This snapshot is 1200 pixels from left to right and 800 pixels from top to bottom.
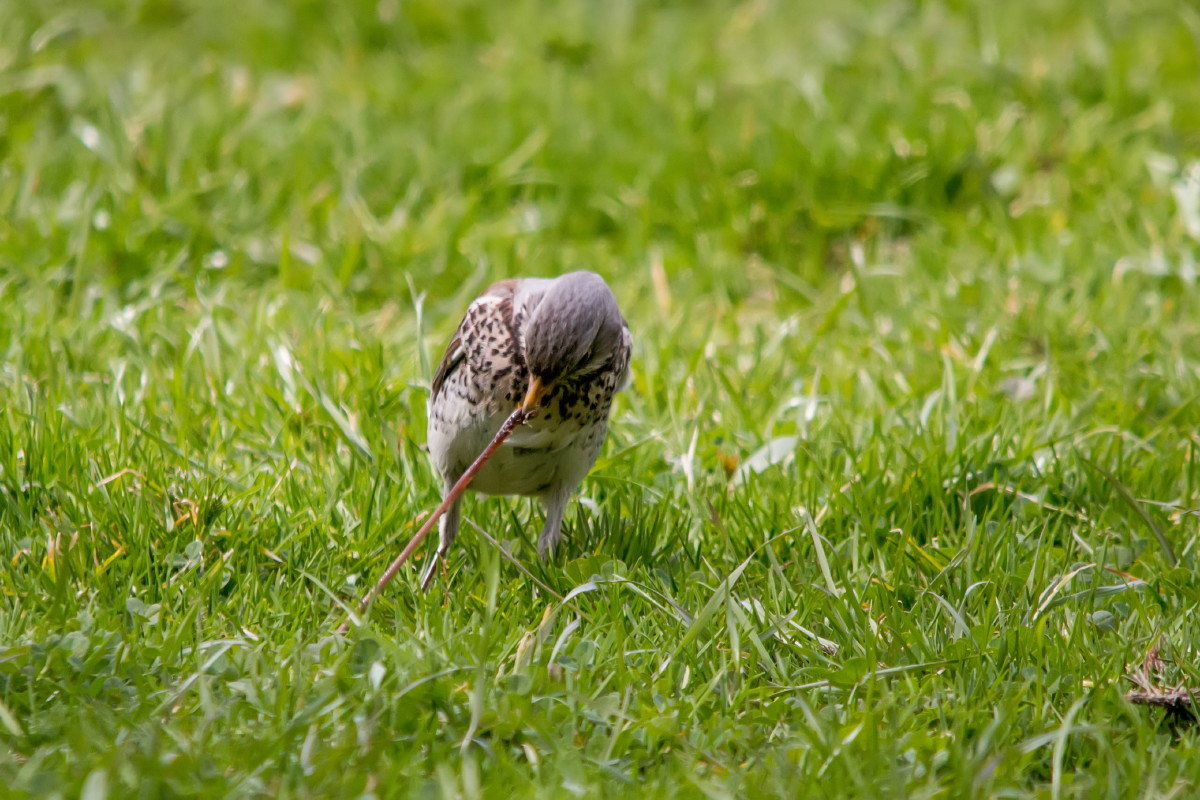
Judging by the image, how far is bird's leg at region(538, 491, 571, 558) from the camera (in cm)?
470

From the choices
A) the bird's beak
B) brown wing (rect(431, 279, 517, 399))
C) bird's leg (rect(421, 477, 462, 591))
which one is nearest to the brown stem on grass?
the bird's beak

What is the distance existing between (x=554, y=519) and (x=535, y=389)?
0.64 m

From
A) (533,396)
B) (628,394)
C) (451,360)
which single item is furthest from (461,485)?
(628,394)

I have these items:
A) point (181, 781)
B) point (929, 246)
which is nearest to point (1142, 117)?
point (929, 246)

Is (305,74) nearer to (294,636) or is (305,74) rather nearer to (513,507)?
(513,507)

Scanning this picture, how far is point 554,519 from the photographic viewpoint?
4738mm

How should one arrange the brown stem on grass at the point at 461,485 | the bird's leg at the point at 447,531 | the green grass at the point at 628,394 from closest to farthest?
the green grass at the point at 628,394, the brown stem on grass at the point at 461,485, the bird's leg at the point at 447,531

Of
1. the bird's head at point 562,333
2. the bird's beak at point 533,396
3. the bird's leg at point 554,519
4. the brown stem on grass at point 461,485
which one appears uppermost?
the bird's head at point 562,333

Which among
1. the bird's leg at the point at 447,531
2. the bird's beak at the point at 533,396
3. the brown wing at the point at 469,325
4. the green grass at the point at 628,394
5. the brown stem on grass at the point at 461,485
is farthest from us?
the brown wing at the point at 469,325

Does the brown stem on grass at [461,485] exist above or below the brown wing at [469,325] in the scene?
below

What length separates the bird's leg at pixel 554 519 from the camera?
4699mm

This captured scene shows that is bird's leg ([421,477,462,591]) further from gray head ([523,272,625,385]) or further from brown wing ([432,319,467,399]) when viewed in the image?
gray head ([523,272,625,385])

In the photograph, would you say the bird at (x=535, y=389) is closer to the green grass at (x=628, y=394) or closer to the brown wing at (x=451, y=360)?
the brown wing at (x=451, y=360)

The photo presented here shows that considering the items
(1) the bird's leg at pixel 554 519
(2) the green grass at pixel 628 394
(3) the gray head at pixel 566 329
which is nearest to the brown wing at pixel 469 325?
(3) the gray head at pixel 566 329
